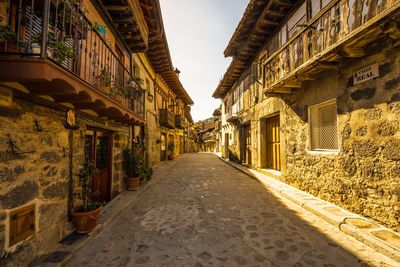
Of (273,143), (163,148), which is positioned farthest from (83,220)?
(163,148)

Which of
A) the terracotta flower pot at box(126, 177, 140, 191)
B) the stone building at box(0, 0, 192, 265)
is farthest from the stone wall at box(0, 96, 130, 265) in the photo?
the terracotta flower pot at box(126, 177, 140, 191)

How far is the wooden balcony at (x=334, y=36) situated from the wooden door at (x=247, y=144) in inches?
228

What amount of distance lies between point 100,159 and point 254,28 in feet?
25.9

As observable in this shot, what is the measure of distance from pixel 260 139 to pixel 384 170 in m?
6.03

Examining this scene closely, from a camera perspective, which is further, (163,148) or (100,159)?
(163,148)

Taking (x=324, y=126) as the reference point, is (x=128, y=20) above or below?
above

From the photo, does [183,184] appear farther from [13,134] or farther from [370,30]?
[370,30]

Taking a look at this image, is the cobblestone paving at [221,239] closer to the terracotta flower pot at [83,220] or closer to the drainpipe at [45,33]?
the terracotta flower pot at [83,220]

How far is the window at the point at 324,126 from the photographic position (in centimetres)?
502

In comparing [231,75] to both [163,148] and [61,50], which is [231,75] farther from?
[61,50]

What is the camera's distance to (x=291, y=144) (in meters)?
6.62

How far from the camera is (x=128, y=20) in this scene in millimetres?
5613

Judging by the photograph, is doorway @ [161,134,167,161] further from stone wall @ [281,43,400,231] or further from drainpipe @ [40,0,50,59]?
drainpipe @ [40,0,50,59]

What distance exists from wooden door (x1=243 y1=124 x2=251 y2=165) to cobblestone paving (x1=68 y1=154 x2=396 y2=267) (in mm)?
6843
